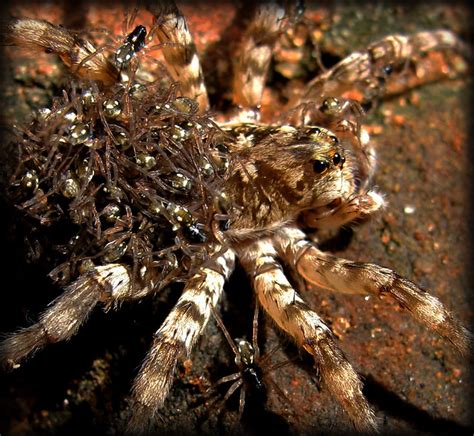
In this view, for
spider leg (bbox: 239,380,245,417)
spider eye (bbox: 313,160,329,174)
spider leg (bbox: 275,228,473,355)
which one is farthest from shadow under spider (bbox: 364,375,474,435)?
spider eye (bbox: 313,160,329,174)

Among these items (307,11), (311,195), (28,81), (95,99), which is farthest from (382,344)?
(28,81)

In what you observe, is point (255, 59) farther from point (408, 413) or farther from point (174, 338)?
point (408, 413)

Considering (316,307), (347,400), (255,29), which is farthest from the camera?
(255,29)

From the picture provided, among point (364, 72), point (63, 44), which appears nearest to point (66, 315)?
point (63, 44)

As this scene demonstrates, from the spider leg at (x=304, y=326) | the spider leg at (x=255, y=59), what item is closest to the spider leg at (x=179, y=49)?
the spider leg at (x=255, y=59)

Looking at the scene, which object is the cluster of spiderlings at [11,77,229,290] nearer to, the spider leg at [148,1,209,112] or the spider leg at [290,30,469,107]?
the spider leg at [148,1,209,112]

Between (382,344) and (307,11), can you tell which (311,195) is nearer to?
(382,344)
